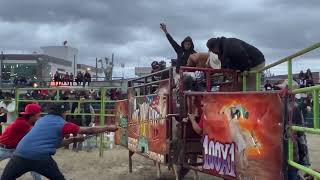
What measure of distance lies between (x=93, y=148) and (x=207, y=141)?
9728mm

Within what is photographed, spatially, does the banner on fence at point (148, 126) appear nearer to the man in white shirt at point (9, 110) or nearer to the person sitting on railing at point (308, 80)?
the person sitting on railing at point (308, 80)

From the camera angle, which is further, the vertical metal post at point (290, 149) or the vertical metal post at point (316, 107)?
the vertical metal post at point (290, 149)

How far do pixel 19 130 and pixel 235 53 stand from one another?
11.4 ft

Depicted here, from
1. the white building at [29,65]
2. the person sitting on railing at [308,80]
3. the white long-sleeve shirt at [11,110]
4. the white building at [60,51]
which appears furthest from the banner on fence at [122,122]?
the white building at [60,51]

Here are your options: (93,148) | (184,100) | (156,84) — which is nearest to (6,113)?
(93,148)

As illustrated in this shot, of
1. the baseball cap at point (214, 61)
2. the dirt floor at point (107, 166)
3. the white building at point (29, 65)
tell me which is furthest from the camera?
the white building at point (29, 65)

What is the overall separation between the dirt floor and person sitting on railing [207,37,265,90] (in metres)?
2.96

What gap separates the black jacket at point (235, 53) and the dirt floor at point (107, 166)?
2.99 meters

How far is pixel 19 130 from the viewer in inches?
341

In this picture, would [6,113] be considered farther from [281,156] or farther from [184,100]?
[281,156]

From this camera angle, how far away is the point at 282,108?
16.8 feet

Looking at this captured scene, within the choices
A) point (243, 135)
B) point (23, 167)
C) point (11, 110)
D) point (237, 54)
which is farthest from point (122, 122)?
point (243, 135)

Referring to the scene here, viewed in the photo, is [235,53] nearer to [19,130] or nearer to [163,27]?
[163,27]

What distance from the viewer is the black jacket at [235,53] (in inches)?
308
